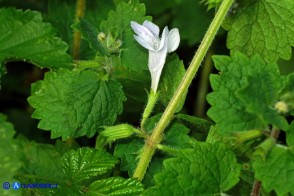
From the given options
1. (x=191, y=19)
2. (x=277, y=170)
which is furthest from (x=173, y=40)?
(x=191, y=19)

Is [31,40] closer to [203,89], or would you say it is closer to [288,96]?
[288,96]

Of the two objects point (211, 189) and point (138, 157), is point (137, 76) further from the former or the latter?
point (211, 189)

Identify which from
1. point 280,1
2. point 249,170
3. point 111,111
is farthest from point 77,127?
point 280,1

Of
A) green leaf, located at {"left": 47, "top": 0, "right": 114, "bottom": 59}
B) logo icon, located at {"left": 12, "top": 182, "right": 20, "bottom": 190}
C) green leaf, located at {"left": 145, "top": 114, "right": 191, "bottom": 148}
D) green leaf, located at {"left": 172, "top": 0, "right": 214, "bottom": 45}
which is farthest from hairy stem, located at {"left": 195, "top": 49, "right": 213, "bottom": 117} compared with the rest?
logo icon, located at {"left": 12, "top": 182, "right": 20, "bottom": 190}

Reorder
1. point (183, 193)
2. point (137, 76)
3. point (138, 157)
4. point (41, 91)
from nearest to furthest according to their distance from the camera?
point (183, 193), point (138, 157), point (41, 91), point (137, 76)

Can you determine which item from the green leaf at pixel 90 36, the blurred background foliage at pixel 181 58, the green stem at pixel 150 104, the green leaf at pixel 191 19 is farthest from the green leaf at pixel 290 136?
the green leaf at pixel 191 19
